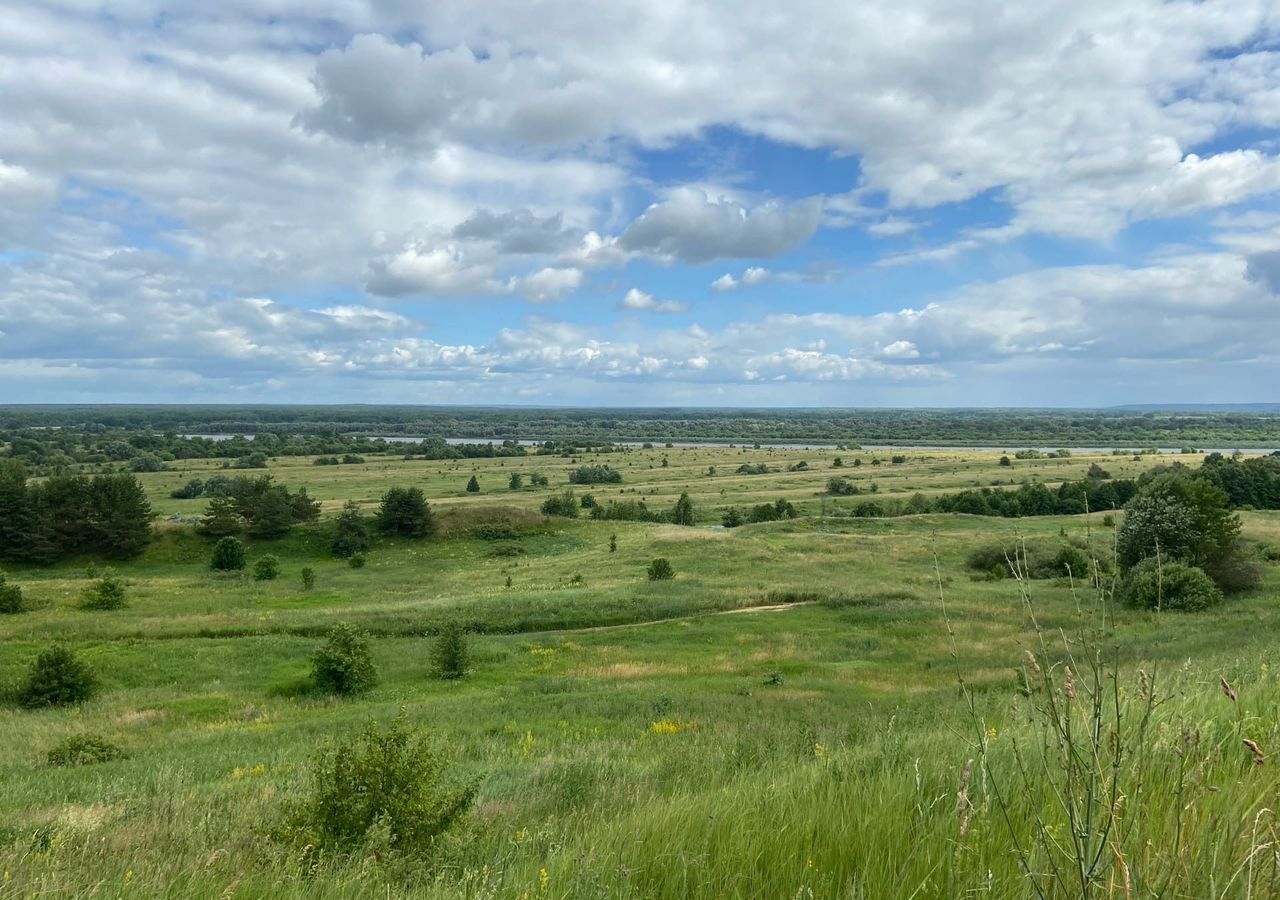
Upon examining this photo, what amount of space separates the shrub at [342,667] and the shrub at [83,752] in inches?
308

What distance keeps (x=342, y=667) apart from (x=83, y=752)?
352 inches

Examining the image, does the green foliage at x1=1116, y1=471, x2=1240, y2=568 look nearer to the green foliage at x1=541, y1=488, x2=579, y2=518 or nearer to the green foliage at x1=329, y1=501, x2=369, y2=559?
the green foliage at x1=541, y1=488, x2=579, y2=518

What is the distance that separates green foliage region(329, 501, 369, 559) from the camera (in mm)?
65812

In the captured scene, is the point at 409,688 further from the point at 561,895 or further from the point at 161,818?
the point at 561,895

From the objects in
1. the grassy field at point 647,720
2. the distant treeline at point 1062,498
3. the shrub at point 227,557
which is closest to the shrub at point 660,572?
the grassy field at point 647,720

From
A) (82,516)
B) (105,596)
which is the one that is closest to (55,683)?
(105,596)

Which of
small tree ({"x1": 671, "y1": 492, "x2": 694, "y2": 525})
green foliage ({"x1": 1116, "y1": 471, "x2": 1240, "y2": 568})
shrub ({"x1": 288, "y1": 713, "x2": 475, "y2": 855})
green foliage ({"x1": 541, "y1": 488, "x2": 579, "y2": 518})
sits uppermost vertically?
shrub ({"x1": 288, "y1": 713, "x2": 475, "y2": 855})

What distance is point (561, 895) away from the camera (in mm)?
3064

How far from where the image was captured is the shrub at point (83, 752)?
51.5ft

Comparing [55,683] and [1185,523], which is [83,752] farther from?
[1185,523]

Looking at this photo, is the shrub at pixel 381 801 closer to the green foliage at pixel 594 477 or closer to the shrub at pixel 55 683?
the shrub at pixel 55 683

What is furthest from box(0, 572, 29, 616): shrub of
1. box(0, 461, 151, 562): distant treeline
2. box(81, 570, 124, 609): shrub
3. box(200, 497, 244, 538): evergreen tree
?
box(200, 497, 244, 538): evergreen tree

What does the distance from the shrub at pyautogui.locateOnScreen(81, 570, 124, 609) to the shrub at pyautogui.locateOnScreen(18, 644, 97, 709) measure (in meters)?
19.9

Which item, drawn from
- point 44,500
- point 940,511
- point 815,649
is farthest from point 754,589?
point 44,500
